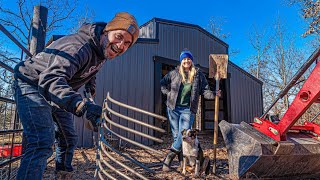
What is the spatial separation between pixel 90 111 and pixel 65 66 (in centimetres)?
36

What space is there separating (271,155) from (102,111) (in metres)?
2.49

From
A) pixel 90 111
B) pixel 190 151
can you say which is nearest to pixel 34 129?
pixel 90 111

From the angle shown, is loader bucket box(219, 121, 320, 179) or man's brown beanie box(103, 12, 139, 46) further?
loader bucket box(219, 121, 320, 179)

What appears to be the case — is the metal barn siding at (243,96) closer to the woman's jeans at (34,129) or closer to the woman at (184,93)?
the woman at (184,93)

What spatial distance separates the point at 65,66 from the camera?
1.35 meters

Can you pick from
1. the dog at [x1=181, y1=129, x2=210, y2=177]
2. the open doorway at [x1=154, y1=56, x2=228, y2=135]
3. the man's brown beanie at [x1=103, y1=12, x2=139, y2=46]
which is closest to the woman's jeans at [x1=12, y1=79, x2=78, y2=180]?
the man's brown beanie at [x1=103, y1=12, x2=139, y2=46]

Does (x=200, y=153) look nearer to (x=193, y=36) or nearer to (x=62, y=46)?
(x=62, y=46)

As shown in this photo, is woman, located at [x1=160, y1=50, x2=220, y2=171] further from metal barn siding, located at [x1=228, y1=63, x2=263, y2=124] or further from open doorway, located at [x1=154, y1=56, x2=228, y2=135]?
metal barn siding, located at [x1=228, y1=63, x2=263, y2=124]

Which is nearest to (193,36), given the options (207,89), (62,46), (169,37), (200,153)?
(169,37)

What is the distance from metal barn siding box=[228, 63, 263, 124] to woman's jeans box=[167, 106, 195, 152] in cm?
730

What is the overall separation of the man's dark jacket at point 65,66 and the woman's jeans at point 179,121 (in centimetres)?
205

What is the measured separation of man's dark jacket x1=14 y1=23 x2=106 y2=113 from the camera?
A: 1224 millimetres

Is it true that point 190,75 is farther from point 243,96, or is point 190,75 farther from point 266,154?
point 243,96

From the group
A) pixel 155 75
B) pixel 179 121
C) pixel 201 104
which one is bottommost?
pixel 201 104
